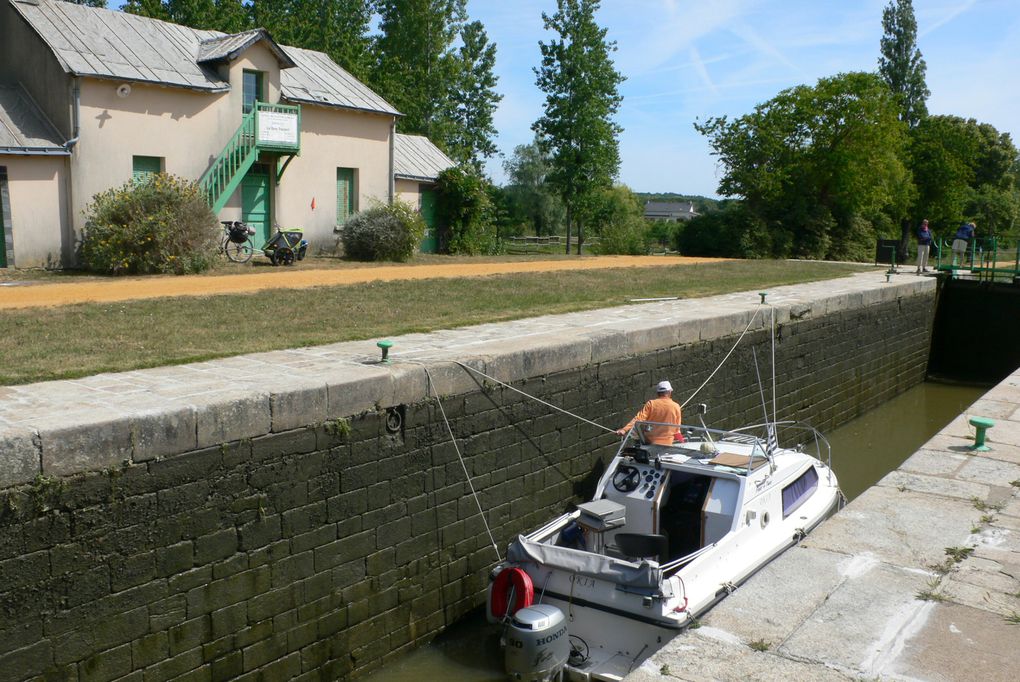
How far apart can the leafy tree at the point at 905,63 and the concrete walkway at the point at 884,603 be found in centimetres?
4966

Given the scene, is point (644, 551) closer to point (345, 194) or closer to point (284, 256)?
point (284, 256)

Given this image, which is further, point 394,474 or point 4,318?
point 4,318

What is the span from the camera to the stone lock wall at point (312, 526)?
5426mm

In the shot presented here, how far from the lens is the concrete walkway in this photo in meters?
4.05

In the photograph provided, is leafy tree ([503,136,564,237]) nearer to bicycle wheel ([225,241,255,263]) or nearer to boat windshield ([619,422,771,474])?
bicycle wheel ([225,241,255,263])

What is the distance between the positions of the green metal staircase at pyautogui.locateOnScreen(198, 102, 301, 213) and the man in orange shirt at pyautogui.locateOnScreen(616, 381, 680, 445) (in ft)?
40.7

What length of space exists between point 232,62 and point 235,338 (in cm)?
1239

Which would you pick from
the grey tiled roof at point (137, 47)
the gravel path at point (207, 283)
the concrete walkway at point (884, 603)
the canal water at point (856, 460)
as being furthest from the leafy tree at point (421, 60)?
the concrete walkway at point (884, 603)

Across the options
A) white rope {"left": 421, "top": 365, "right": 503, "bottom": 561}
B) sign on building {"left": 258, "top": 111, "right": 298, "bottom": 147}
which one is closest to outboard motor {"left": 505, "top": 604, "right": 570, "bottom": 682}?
white rope {"left": 421, "top": 365, "right": 503, "bottom": 561}

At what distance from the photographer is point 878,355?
63.2 ft

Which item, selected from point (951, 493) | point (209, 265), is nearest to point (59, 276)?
point (209, 265)

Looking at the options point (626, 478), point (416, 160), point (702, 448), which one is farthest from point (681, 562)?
point (416, 160)

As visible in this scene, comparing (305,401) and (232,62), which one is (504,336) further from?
(232,62)

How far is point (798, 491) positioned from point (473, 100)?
32.6m
